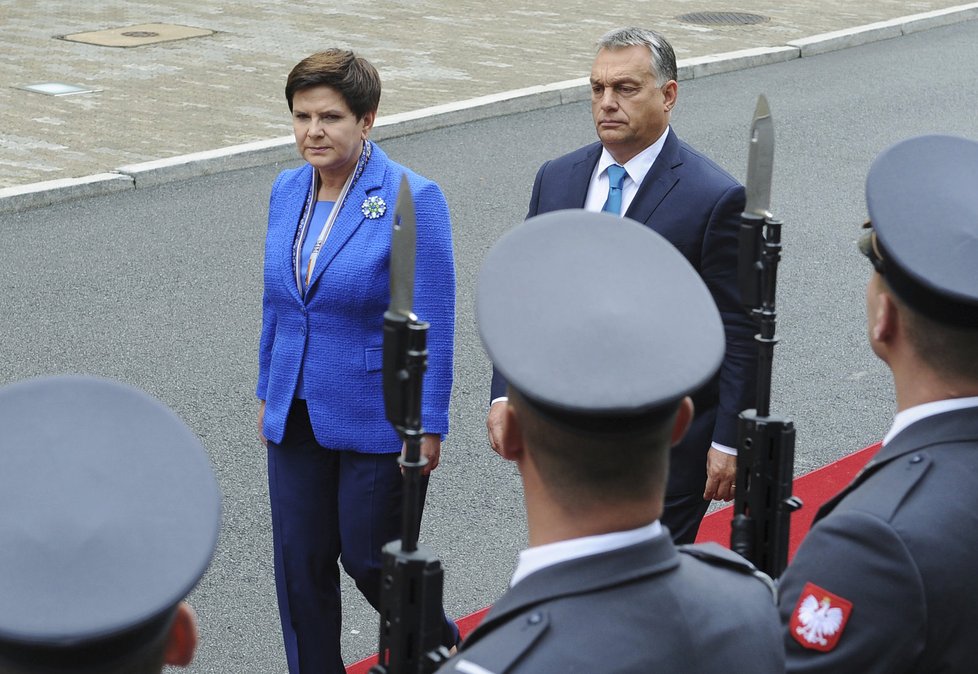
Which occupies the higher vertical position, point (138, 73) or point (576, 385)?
point (576, 385)

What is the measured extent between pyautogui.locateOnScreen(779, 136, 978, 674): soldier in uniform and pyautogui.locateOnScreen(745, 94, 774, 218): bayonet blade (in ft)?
0.87

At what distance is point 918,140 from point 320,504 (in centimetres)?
222

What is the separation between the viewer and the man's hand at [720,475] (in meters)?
4.28

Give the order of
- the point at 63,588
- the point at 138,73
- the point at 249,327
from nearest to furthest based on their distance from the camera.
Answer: the point at 63,588 → the point at 249,327 → the point at 138,73

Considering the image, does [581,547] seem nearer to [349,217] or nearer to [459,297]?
[349,217]

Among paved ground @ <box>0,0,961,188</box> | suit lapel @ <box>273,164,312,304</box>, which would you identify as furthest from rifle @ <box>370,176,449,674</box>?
paved ground @ <box>0,0,961,188</box>

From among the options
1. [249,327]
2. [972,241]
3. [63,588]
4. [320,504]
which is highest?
[972,241]

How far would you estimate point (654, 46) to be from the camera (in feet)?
15.4

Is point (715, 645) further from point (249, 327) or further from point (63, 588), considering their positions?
point (249, 327)

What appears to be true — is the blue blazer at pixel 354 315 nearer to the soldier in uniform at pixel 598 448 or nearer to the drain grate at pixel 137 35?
the soldier in uniform at pixel 598 448

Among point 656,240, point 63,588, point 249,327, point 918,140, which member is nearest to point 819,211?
point 249,327

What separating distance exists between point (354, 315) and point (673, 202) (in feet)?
3.26

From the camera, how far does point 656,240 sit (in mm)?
2381

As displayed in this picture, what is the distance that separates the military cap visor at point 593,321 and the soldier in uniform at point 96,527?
526mm
